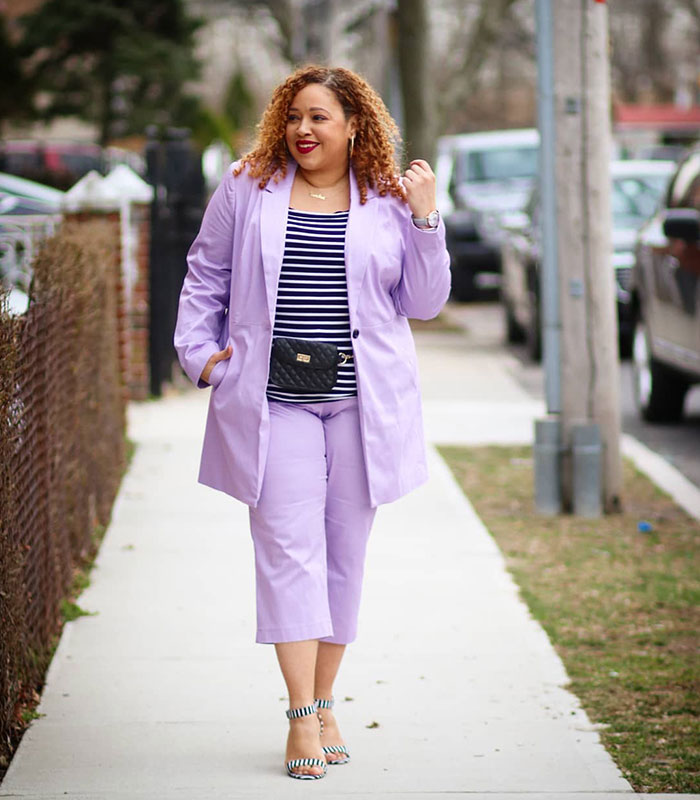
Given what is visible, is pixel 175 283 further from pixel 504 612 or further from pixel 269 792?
pixel 269 792

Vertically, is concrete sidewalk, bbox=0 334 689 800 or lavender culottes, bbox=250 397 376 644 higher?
lavender culottes, bbox=250 397 376 644

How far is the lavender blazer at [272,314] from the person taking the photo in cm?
414

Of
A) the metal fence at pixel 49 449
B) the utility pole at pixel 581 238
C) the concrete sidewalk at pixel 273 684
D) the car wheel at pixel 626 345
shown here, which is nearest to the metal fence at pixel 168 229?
the metal fence at pixel 49 449

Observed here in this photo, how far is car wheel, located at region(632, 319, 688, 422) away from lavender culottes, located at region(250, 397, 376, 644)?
6767 mm

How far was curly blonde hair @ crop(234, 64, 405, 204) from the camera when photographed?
423 centimetres

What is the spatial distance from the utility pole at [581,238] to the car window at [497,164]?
1378 cm

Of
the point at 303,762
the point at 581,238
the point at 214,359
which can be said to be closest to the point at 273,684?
the point at 303,762

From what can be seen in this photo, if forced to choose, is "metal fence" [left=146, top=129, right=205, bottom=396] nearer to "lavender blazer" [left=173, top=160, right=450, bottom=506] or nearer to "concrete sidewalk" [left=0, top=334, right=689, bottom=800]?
"concrete sidewalk" [left=0, top=334, right=689, bottom=800]

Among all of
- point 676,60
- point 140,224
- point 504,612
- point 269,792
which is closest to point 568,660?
point 504,612

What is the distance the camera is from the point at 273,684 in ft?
16.4

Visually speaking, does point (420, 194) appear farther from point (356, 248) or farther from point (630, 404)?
point (630, 404)

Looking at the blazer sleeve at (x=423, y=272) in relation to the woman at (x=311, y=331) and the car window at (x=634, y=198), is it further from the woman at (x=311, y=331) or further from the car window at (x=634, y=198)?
the car window at (x=634, y=198)

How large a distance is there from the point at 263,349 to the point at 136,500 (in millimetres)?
3878

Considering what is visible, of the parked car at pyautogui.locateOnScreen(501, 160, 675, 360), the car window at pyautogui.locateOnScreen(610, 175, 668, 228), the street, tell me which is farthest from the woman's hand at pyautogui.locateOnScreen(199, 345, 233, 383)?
the car window at pyautogui.locateOnScreen(610, 175, 668, 228)
